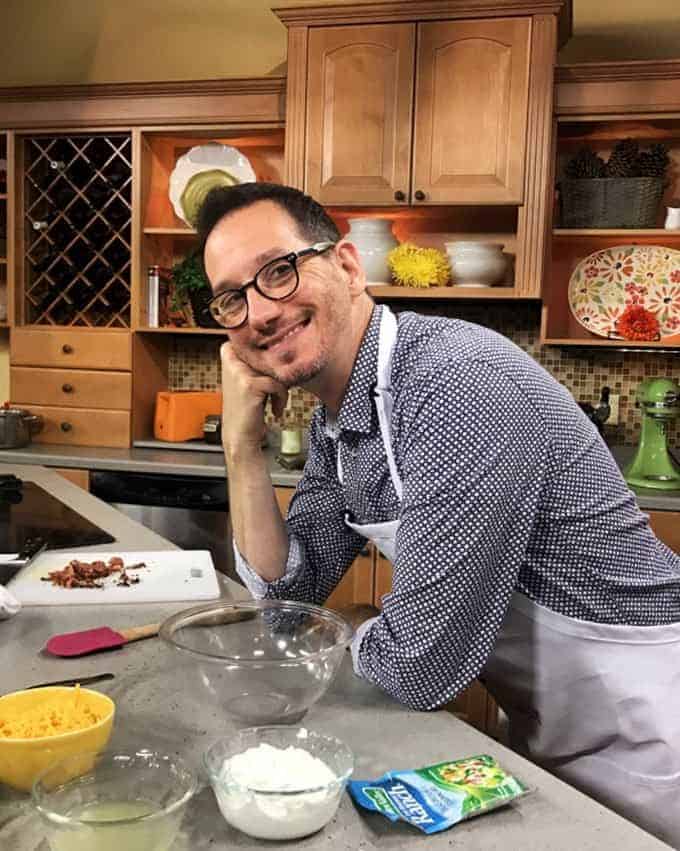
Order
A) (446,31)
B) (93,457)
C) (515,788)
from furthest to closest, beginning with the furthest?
(93,457)
(446,31)
(515,788)

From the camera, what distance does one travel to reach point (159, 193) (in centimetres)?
375

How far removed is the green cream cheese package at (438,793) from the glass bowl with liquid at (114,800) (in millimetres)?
192

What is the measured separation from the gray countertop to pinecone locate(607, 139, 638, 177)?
1073 mm

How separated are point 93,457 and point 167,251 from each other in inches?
40.9

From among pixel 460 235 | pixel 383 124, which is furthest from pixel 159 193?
pixel 460 235

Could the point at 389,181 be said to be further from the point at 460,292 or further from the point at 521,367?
the point at 521,367

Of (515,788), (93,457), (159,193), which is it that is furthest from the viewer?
(159,193)

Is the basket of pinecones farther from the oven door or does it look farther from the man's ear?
the man's ear

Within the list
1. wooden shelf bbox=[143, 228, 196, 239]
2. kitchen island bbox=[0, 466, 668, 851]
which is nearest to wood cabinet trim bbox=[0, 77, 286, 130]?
wooden shelf bbox=[143, 228, 196, 239]

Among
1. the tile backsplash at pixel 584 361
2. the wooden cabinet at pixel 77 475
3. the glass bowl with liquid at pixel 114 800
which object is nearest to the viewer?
the glass bowl with liquid at pixel 114 800

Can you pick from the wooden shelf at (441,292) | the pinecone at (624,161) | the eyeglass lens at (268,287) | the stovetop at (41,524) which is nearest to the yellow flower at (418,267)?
the wooden shelf at (441,292)

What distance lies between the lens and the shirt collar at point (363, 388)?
4.42 ft

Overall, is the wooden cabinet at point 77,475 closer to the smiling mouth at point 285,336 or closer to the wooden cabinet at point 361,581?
the wooden cabinet at point 361,581

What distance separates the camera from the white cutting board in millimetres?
1541
